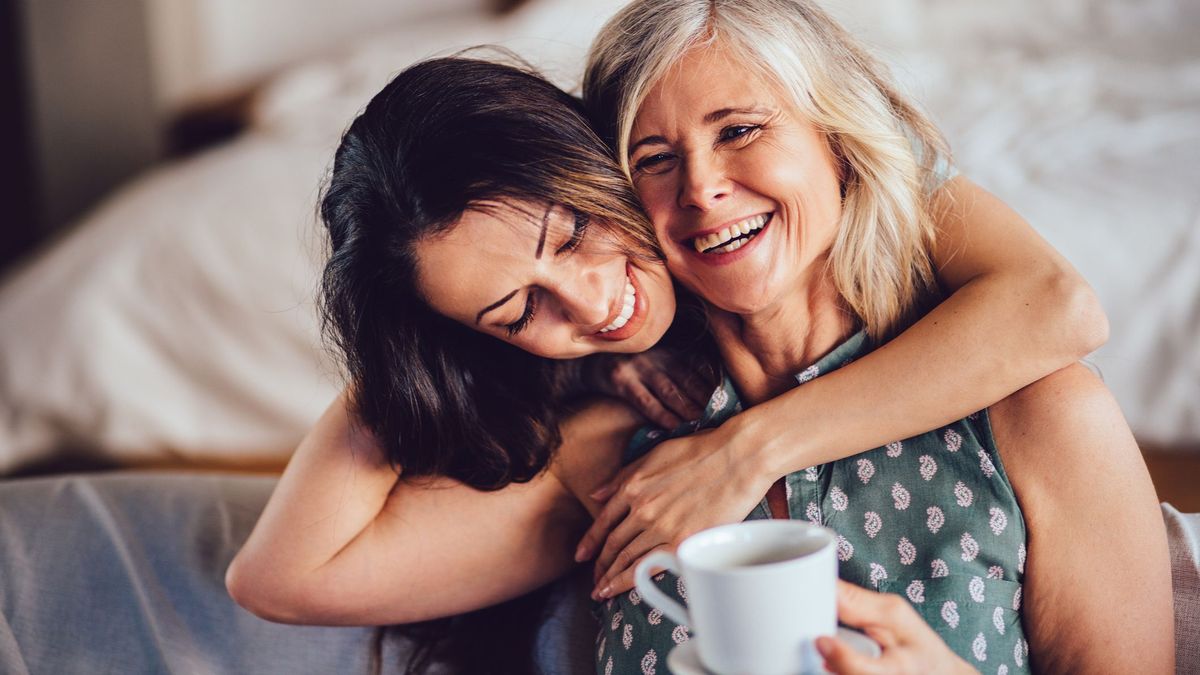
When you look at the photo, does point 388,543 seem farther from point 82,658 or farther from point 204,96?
point 204,96

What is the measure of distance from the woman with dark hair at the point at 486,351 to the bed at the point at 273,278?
665 millimetres

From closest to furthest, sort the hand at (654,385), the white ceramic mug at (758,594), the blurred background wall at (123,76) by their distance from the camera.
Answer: the white ceramic mug at (758,594)
the hand at (654,385)
the blurred background wall at (123,76)

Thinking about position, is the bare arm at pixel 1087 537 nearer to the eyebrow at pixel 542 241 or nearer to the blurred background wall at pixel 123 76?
the eyebrow at pixel 542 241

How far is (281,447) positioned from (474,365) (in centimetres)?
105

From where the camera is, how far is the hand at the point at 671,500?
0.91 metres

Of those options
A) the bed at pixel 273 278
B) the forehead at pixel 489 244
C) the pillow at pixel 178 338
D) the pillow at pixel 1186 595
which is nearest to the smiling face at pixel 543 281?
the forehead at pixel 489 244

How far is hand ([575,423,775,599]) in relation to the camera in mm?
913

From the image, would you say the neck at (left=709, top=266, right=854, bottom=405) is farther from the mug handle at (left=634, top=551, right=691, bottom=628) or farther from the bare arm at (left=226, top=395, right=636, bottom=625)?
the mug handle at (left=634, top=551, right=691, bottom=628)

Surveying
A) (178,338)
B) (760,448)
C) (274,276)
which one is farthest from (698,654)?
(178,338)

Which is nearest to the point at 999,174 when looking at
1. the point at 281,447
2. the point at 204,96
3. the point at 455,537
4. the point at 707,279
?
the point at 707,279

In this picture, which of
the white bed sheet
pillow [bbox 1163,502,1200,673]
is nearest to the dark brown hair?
pillow [bbox 1163,502,1200,673]

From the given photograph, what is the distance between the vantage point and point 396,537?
42.8 inches

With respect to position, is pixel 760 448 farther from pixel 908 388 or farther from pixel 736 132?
pixel 736 132

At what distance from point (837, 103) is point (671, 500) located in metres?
0.38
